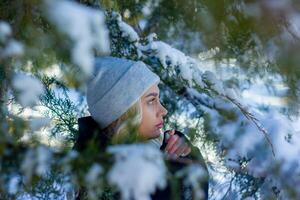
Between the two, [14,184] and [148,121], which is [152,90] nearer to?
[148,121]

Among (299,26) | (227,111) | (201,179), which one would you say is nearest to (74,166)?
(201,179)

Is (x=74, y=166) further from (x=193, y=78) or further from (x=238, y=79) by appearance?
(x=238, y=79)

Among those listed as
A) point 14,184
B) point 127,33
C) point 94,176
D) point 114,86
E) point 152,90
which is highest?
point 127,33

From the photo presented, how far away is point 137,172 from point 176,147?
1.27 meters

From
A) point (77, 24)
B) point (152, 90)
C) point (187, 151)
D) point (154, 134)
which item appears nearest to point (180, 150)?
point (187, 151)

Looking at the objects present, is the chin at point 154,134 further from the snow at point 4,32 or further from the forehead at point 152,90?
the snow at point 4,32

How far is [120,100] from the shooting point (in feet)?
7.39

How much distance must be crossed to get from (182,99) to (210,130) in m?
0.55

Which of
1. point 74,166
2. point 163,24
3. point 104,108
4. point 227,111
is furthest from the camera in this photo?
point 163,24

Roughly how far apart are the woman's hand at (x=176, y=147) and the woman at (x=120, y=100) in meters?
0.03

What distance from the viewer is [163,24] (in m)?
4.35

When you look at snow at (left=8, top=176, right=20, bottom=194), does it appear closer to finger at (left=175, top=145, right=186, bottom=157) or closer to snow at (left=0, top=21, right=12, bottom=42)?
snow at (left=0, top=21, right=12, bottom=42)

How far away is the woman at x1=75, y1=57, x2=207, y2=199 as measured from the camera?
2.26 metres

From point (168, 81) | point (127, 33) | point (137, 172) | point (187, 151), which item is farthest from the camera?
point (168, 81)
